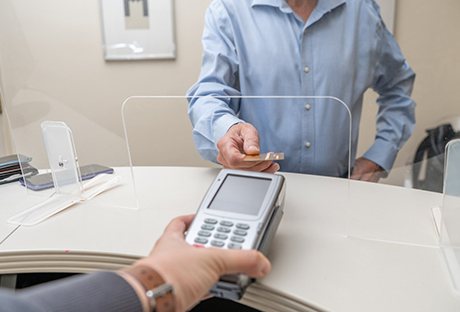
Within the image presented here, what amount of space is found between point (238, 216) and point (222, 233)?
0.12 ft

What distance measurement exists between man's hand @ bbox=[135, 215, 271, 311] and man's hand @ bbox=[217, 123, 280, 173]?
0.80 ft

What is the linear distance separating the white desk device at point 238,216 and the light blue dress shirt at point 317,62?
32 centimetres

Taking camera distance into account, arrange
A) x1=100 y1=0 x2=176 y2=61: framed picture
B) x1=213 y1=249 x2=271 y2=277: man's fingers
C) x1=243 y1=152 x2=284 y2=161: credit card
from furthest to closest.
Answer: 1. x1=100 y1=0 x2=176 y2=61: framed picture
2. x1=243 y1=152 x2=284 y2=161: credit card
3. x1=213 y1=249 x2=271 y2=277: man's fingers

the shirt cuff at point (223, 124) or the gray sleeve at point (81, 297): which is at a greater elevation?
the shirt cuff at point (223, 124)

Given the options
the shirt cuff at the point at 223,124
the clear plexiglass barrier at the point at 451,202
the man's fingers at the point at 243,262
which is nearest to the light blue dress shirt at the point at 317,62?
the shirt cuff at the point at 223,124

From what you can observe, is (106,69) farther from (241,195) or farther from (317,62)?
(241,195)

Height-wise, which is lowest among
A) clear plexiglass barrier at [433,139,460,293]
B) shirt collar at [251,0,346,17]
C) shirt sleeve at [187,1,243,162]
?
clear plexiglass barrier at [433,139,460,293]

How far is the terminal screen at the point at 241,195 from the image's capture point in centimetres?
60

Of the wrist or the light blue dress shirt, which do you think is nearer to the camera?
the wrist

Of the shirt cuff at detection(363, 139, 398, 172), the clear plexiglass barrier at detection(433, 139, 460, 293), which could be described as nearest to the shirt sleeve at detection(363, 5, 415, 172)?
the shirt cuff at detection(363, 139, 398, 172)

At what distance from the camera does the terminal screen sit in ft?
1.97

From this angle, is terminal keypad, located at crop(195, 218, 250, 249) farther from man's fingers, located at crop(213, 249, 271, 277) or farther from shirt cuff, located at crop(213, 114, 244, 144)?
shirt cuff, located at crop(213, 114, 244, 144)

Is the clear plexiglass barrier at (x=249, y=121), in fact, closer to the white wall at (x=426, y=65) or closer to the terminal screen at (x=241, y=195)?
the white wall at (x=426, y=65)

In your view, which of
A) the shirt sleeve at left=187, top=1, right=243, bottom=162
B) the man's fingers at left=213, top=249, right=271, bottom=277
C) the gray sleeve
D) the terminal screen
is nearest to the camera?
the gray sleeve
